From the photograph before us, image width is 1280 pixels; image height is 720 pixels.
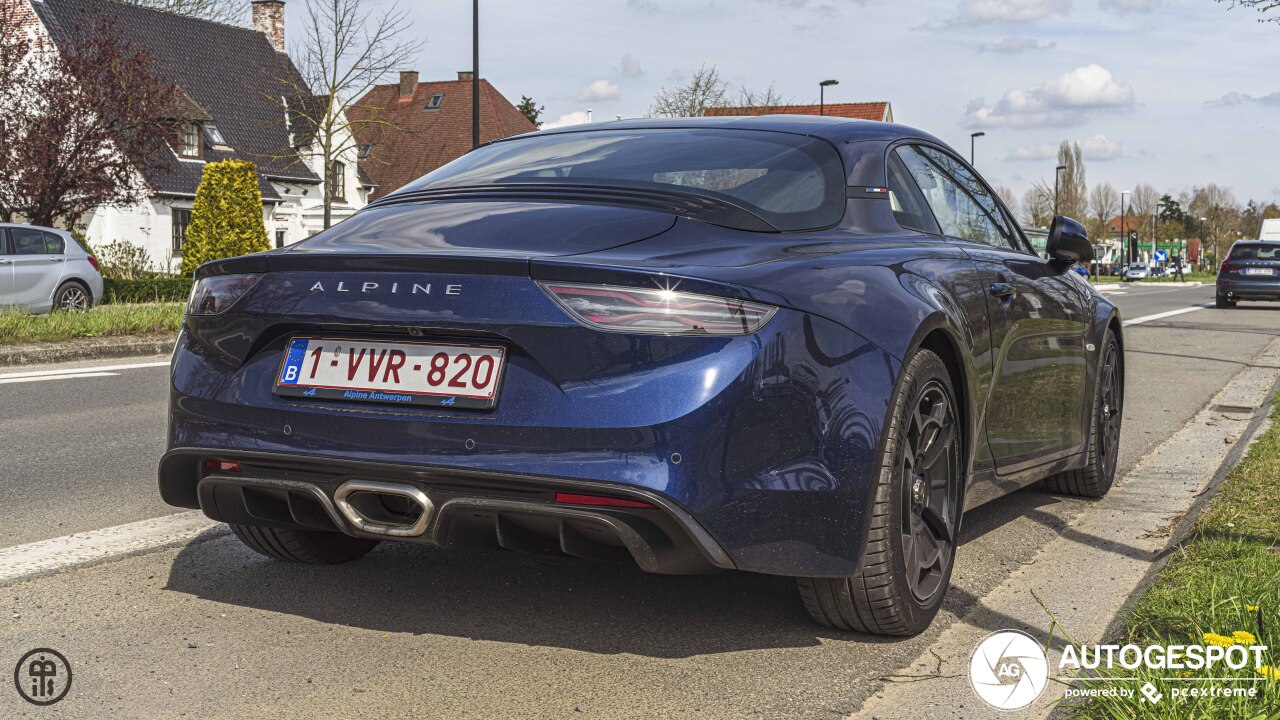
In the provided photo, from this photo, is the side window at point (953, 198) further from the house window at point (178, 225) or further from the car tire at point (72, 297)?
the house window at point (178, 225)

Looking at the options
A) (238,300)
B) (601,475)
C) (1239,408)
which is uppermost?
(238,300)

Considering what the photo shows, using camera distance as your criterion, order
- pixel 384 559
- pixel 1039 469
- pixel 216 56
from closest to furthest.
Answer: pixel 384 559, pixel 1039 469, pixel 216 56

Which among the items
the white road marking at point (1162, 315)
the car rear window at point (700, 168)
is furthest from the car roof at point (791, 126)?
the white road marking at point (1162, 315)

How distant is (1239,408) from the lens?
935 centimetres

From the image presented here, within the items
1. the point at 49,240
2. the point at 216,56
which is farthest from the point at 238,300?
the point at 216,56

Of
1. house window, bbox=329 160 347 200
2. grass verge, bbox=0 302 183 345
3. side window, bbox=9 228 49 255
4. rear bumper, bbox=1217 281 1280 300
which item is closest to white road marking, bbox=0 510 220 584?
grass verge, bbox=0 302 183 345

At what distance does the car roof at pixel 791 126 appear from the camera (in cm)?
423

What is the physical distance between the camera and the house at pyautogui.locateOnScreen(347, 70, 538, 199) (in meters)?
56.5

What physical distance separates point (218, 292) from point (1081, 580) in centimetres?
287

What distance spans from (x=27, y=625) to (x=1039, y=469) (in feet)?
11.2

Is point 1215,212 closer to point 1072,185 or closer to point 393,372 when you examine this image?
point 1072,185

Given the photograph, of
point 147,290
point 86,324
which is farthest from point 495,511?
point 147,290

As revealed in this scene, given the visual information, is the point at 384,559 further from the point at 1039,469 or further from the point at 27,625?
the point at 1039,469

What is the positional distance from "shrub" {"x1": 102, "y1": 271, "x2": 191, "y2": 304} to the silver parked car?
6.26 metres
